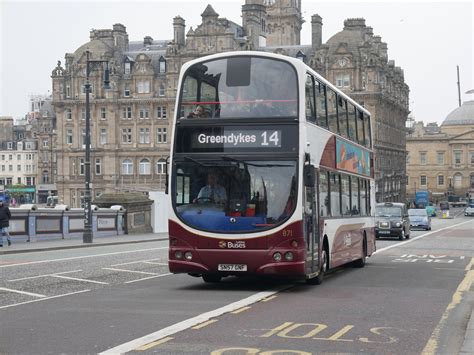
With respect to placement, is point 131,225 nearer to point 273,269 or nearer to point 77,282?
point 77,282

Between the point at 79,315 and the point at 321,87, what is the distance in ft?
25.4

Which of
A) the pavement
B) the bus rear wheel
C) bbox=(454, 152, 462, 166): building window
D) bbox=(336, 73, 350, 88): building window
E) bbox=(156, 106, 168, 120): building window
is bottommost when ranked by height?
the bus rear wheel

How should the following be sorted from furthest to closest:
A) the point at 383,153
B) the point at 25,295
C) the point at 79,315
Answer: the point at 383,153 → the point at 25,295 → the point at 79,315

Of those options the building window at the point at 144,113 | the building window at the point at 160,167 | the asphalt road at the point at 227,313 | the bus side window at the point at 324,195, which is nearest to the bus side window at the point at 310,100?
the bus side window at the point at 324,195

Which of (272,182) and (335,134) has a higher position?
(335,134)

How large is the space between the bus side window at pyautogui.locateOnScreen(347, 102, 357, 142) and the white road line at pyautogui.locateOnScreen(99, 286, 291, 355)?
6.96 m

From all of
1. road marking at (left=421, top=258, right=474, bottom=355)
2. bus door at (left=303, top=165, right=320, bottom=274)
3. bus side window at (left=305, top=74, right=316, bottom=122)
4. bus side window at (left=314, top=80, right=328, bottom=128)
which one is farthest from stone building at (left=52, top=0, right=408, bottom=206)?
bus door at (left=303, top=165, right=320, bottom=274)

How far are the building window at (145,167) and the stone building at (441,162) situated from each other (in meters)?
69.0

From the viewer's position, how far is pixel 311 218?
16.4 metres

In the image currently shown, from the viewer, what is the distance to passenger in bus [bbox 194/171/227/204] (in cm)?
1580

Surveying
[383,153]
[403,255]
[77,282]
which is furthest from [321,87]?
[383,153]

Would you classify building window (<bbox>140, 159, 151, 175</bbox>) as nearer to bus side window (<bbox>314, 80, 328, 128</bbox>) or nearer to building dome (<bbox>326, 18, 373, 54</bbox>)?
building dome (<bbox>326, 18, 373, 54</bbox>)

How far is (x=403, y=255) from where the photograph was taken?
29.3 meters

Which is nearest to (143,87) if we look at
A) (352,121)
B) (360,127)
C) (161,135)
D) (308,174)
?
(161,135)
